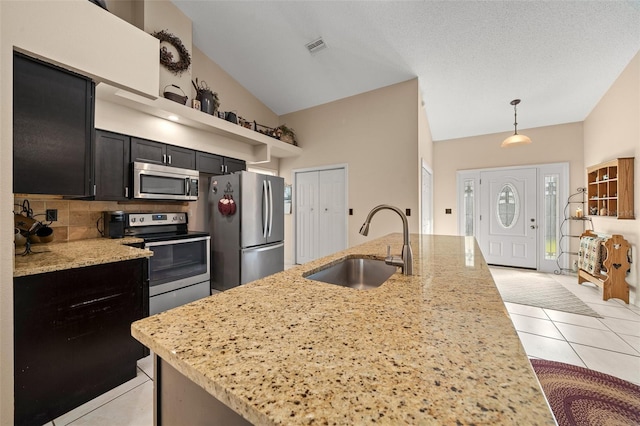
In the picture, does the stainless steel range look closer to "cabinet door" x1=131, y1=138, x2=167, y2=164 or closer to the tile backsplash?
the tile backsplash

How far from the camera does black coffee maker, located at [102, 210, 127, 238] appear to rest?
8.09 ft

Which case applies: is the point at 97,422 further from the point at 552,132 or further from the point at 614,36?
the point at 552,132

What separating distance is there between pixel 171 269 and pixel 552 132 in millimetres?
6357

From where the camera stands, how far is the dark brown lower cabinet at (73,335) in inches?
53.4

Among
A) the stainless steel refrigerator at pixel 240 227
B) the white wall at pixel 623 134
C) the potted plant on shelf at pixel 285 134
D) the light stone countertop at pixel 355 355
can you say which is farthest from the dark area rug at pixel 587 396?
the potted plant on shelf at pixel 285 134

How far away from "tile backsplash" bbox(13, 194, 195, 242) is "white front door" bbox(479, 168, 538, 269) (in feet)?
19.3

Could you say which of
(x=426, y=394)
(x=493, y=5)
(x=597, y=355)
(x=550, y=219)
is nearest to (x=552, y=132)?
(x=550, y=219)

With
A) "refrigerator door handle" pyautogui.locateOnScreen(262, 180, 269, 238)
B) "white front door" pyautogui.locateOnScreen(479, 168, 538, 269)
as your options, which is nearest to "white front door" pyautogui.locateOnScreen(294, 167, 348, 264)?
"refrigerator door handle" pyautogui.locateOnScreen(262, 180, 269, 238)

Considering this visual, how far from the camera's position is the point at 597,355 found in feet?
6.72

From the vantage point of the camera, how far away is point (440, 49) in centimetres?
291

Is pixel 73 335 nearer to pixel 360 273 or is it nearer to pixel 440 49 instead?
pixel 360 273

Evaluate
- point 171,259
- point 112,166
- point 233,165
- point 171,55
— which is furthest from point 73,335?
point 171,55

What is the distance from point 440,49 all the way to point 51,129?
3.56 metres

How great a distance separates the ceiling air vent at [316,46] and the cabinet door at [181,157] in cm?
199
